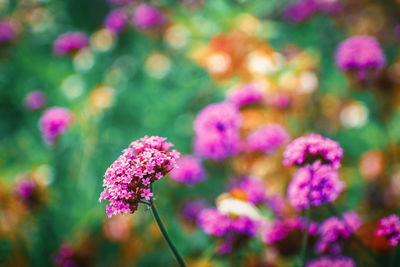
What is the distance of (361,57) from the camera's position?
4.16 ft

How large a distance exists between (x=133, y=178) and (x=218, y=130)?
542 millimetres

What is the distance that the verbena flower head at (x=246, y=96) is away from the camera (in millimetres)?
1281

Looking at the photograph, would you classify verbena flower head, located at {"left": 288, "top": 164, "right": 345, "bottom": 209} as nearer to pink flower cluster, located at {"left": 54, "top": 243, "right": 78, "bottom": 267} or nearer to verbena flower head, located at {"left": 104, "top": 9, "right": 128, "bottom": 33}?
pink flower cluster, located at {"left": 54, "top": 243, "right": 78, "bottom": 267}

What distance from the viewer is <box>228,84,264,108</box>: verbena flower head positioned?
128 centimetres

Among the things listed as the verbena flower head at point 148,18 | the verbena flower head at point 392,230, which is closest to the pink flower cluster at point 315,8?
the verbena flower head at point 148,18

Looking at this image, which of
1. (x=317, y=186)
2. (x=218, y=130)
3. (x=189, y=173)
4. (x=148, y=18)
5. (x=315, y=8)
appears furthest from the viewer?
(x=315, y=8)

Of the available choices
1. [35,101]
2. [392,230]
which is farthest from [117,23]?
[392,230]

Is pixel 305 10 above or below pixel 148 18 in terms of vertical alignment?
below

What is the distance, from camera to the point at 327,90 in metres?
1.82

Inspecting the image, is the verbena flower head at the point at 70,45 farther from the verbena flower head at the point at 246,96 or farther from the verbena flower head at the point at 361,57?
the verbena flower head at the point at 361,57

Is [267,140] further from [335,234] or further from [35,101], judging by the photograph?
[35,101]

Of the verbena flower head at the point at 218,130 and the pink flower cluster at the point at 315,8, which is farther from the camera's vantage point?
the pink flower cluster at the point at 315,8

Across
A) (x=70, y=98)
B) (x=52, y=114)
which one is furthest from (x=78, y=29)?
(x=52, y=114)

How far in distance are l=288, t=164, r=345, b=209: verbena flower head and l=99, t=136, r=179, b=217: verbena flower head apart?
0.30m
